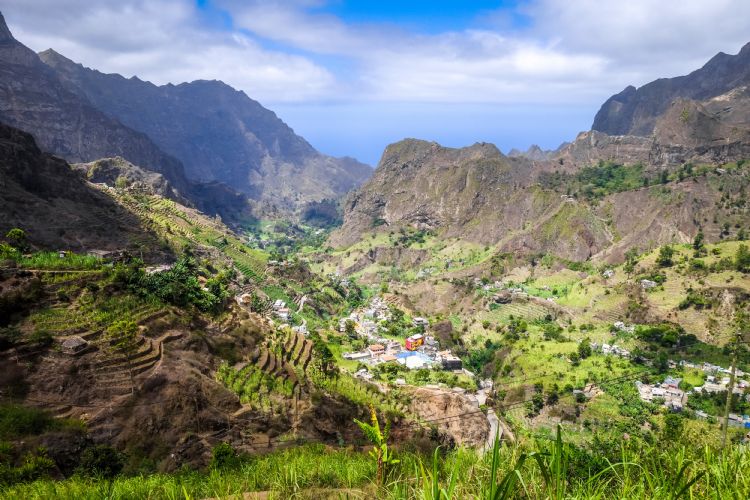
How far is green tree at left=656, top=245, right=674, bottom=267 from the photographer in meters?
75.7

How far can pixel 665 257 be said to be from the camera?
250 ft

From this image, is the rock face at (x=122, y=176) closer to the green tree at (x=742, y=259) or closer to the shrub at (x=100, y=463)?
the shrub at (x=100, y=463)

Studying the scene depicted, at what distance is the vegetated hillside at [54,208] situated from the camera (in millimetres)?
52125

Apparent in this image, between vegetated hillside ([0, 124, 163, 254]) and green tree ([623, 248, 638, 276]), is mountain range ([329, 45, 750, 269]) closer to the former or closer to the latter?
green tree ([623, 248, 638, 276])

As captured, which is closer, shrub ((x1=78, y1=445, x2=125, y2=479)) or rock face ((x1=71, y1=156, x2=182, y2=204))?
shrub ((x1=78, y1=445, x2=125, y2=479))

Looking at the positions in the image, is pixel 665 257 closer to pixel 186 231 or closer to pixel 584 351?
pixel 584 351

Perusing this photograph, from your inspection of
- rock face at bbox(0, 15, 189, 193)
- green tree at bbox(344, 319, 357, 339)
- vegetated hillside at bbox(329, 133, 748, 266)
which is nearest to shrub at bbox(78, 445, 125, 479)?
green tree at bbox(344, 319, 357, 339)

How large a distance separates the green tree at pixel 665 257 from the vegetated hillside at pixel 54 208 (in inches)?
3185

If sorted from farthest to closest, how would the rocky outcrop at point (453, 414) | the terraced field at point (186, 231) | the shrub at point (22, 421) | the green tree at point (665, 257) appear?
the terraced field at point (186, 231) < the green tree at point (665, 257) < the rocky outcrop at point (453, 414) < the shrub at point (22, 421)

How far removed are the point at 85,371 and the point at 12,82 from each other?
177 metres

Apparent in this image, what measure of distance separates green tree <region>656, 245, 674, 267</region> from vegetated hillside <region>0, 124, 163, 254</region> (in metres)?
80.9

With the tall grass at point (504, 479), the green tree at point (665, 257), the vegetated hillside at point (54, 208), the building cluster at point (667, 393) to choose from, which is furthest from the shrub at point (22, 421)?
the green tree at point (665, 257)

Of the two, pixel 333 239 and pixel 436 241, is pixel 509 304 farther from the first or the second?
pixel 333 239

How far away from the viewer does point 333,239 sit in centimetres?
16612
